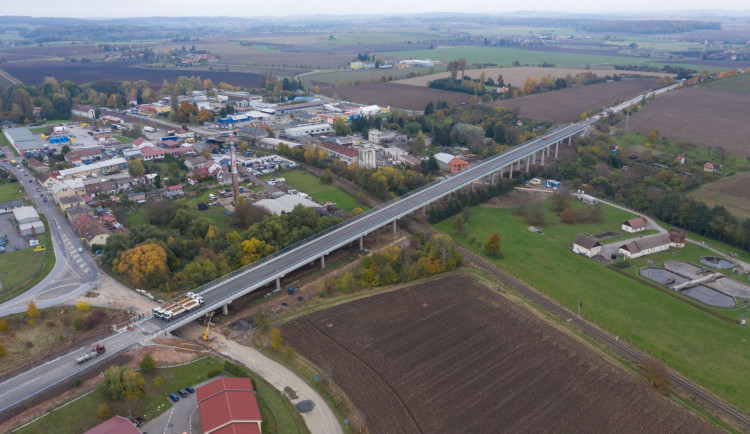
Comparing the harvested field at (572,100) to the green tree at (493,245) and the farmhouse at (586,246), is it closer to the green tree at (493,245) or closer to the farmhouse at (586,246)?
the farmhouse at (586,246)

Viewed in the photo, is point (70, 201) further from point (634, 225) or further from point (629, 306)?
point (634, 225)

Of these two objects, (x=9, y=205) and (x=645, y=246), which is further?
(x=9, y=205)

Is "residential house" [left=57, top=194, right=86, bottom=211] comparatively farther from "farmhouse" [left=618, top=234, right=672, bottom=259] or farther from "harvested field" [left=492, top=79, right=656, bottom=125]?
"harvested field" [left=492, top=79, right=656, bottom=125]

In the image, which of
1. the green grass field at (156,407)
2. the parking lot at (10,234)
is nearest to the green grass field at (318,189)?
the parking lot at (10,234)

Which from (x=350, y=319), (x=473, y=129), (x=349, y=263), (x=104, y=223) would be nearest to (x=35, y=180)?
(x=104, y=223)

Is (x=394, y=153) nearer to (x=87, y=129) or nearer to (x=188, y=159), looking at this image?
(x=188, y=159)

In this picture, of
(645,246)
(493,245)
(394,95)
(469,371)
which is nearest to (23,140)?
(394,95)

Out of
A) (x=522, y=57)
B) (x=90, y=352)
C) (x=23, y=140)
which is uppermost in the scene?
(x=522, y=57)
